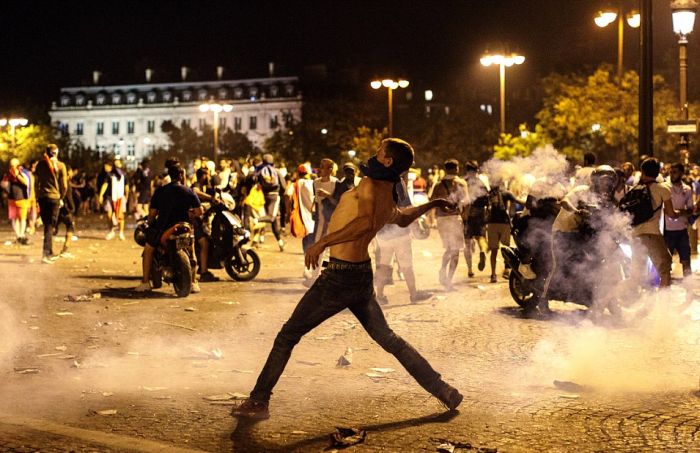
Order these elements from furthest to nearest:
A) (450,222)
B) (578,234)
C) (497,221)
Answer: (497,221) < (450,222) < (578,234)

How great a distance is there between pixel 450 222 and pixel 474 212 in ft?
3.28

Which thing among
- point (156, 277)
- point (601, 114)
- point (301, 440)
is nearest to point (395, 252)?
point (156, 277)

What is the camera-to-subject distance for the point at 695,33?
4753 cm

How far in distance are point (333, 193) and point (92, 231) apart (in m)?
17.3

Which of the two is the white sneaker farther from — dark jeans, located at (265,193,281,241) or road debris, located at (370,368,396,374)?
dark jeans, located at (265,193,281,241)

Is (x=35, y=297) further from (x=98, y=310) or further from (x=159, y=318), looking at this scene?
(x=159, y=318)

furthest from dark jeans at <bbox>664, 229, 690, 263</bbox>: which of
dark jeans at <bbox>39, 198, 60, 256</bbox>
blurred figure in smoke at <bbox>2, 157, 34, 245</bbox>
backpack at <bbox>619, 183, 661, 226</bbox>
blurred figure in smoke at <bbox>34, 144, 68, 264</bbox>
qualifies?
blurred figure in smoke at <bbox>2, 157, 34, 245</bbox>

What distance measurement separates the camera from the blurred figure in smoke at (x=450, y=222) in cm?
1437

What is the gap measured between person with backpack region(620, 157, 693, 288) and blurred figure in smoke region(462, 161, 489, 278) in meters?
4.00

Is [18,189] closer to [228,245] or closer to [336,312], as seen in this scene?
[228,245]

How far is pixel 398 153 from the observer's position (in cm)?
637

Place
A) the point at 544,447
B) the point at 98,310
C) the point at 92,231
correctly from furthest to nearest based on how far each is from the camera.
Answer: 1. the point at 92,231
2. the point at 98,310
3. the point at 544,447

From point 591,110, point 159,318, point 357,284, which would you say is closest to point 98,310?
point 159,318

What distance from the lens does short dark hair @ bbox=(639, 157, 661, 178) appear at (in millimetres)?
11179
